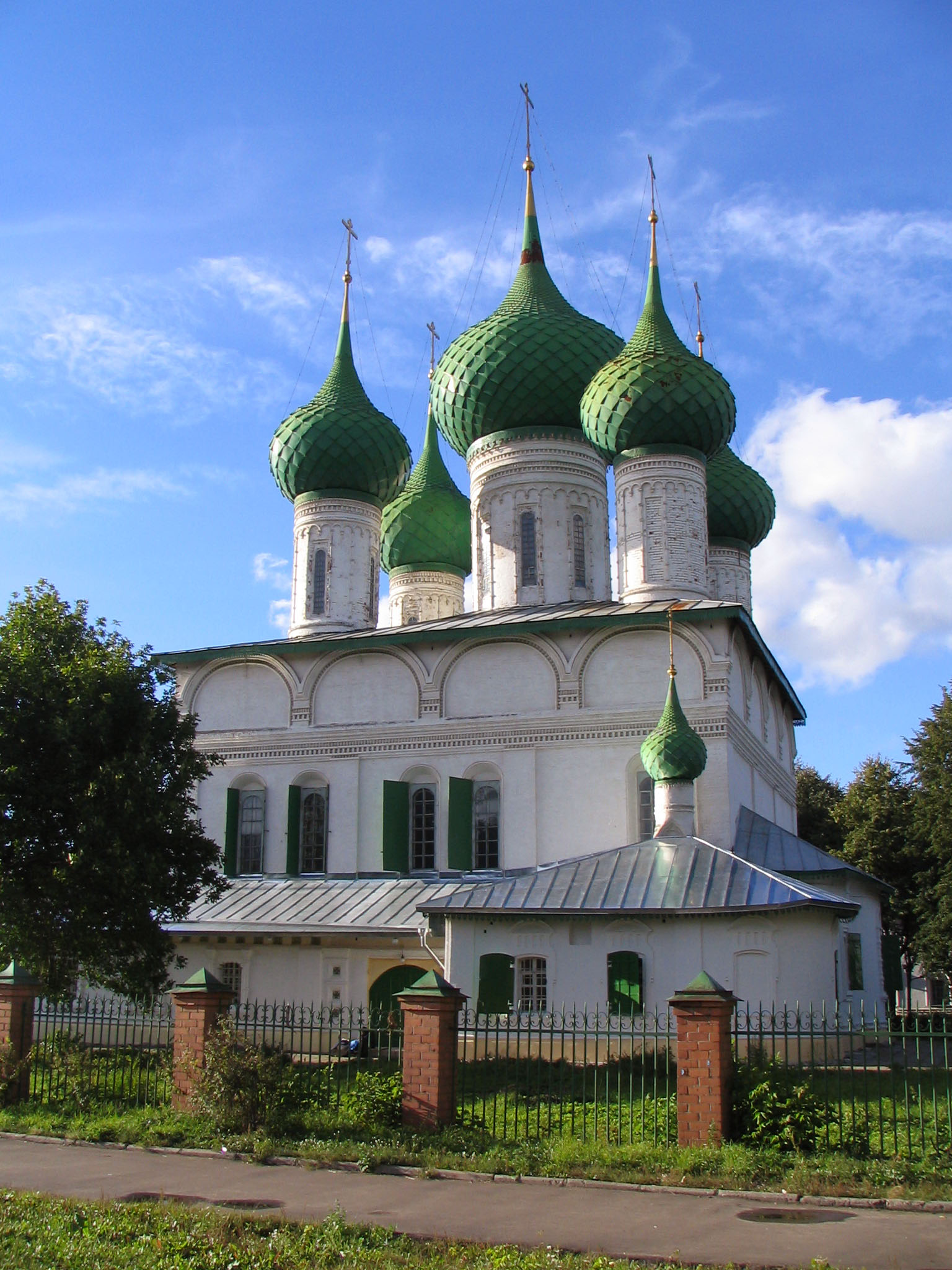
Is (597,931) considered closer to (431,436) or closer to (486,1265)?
(486,1265)

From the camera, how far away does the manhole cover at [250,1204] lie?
6.95 meters

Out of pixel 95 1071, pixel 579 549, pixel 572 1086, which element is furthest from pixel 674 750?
pixel 95 1071

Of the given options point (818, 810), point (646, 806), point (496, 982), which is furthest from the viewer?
→ point (818, 810)

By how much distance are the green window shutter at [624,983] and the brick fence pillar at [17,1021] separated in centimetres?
603

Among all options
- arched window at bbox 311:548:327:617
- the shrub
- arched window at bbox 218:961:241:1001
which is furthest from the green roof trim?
the shrub

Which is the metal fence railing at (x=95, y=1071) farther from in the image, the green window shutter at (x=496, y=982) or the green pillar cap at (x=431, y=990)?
the green window shutter at (x=496, y=982)

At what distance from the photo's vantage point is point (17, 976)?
10984 millimetres

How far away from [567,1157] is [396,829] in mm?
9917

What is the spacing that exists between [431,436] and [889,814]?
12.9 metres

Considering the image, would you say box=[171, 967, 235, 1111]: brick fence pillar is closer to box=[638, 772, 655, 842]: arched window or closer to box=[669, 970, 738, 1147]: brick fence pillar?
box=[669, 970, 738, 1147]: brick fence pillar

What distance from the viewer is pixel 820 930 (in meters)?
13.8

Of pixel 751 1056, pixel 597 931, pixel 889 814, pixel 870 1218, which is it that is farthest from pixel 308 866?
pixel 889 814

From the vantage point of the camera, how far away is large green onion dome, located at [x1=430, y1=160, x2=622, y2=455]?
20.6 metres

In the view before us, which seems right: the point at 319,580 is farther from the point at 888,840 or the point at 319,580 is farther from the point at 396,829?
the point at 888,840
